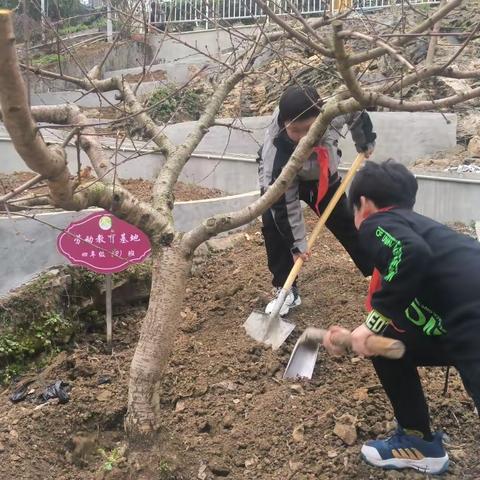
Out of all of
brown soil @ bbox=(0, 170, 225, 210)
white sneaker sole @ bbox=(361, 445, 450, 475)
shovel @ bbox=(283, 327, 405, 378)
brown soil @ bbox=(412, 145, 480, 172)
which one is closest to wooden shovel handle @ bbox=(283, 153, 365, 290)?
shovel @ bbox=(283, 327, 405, 378)

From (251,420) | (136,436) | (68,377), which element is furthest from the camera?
(68,377)

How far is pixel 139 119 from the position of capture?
3648mm

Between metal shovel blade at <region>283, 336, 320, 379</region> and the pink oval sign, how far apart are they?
1268mm

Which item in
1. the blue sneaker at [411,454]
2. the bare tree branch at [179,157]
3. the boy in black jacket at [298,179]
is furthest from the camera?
the boy in black jacket at [298,179]

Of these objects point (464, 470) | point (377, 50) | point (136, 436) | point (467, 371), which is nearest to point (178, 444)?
point (136, 436)

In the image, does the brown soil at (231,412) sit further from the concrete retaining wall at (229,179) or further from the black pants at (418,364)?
the concrete retaining wall at (229,179)

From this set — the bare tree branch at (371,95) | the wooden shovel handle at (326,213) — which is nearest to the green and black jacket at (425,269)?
the bare tree branch at (371,95)

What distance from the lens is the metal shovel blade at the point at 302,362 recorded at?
12.1 feet

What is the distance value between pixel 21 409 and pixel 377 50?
9.46ft

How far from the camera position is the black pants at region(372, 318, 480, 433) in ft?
7.36

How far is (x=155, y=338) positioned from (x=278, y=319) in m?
1.23

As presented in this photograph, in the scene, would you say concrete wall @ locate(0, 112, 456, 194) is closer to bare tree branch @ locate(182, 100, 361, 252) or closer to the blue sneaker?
bare tree branch @ locate(182, 100, 361, 252)

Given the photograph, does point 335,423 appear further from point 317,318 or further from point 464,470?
point 317,318

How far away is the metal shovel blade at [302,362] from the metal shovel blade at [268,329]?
1.04 feet
